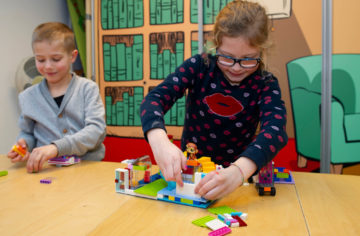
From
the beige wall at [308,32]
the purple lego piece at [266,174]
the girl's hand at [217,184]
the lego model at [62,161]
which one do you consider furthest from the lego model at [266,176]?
the beige wall at [308,32]

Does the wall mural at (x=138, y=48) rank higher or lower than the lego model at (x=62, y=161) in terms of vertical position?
higher

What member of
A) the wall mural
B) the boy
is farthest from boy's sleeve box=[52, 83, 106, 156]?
the wall mural

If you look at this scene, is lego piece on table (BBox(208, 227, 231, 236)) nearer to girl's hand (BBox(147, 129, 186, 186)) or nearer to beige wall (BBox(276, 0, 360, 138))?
girl's hand (BBox(147, 129, 186, 186))

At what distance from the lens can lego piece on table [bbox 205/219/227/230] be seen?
1.65 feet

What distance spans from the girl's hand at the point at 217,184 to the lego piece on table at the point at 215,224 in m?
0.08

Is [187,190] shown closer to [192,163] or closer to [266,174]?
[192,163]

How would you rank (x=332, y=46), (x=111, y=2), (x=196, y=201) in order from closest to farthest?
(x=196, y=201) → (x=332, y=46) → (x=111, y=2)

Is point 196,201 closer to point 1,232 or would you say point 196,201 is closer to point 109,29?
point 1,232

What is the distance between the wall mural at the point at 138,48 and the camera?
2.02 m

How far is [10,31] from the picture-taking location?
6.31 ft

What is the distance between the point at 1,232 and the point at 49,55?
767 millimetres

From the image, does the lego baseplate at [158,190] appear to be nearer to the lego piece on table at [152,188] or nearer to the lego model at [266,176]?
the lego piece on table at [152,188]

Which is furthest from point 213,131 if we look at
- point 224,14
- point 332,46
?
point 332,46

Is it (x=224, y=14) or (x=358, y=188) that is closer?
(x=358, y=188)
